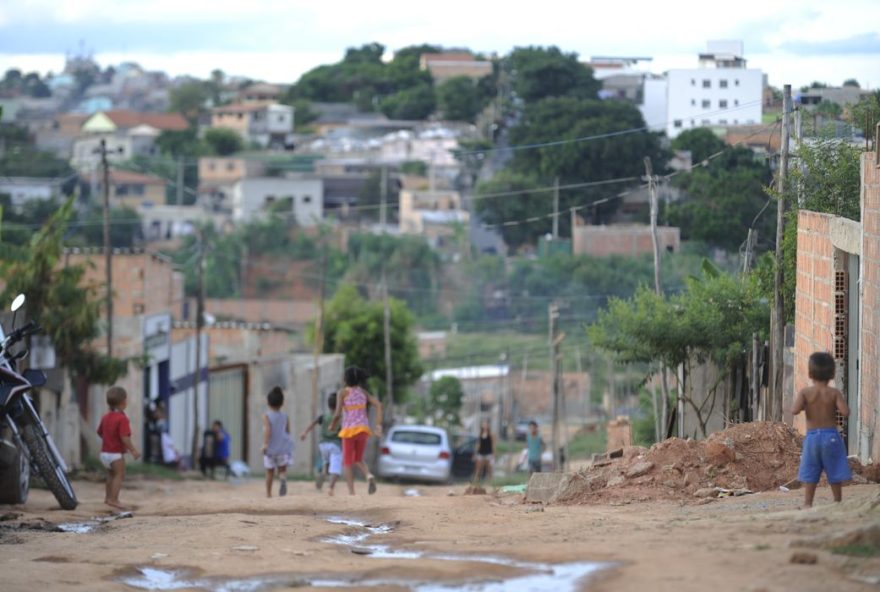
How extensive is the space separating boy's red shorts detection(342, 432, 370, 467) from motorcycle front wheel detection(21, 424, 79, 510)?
329 centimetres

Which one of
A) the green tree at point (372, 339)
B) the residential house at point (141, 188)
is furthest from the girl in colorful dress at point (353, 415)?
the residential house at point (141, 188)

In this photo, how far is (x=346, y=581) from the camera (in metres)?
8.71

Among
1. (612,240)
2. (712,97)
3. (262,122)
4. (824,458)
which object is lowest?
(824,458)

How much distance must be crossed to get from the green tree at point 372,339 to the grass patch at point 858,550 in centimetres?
3438

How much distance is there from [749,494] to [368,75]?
12134cm

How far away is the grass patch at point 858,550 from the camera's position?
27.0 feet

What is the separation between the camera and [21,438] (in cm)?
1469

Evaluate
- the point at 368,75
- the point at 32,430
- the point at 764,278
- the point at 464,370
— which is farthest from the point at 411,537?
the point at 368,75

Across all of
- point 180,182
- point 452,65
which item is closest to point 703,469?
point 180,182

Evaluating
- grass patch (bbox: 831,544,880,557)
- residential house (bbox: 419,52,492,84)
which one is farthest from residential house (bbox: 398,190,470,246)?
grass patch (bbox: 831,544,880,557)

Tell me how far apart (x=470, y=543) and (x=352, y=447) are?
6.76 m

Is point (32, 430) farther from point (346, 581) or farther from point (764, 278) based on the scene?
point (764, 278)

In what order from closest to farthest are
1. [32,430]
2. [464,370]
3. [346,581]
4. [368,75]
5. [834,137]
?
[346,581], [32,430], [834,137], [464,370], [368,75]

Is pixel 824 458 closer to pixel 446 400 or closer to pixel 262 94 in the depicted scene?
pixel 446 400
